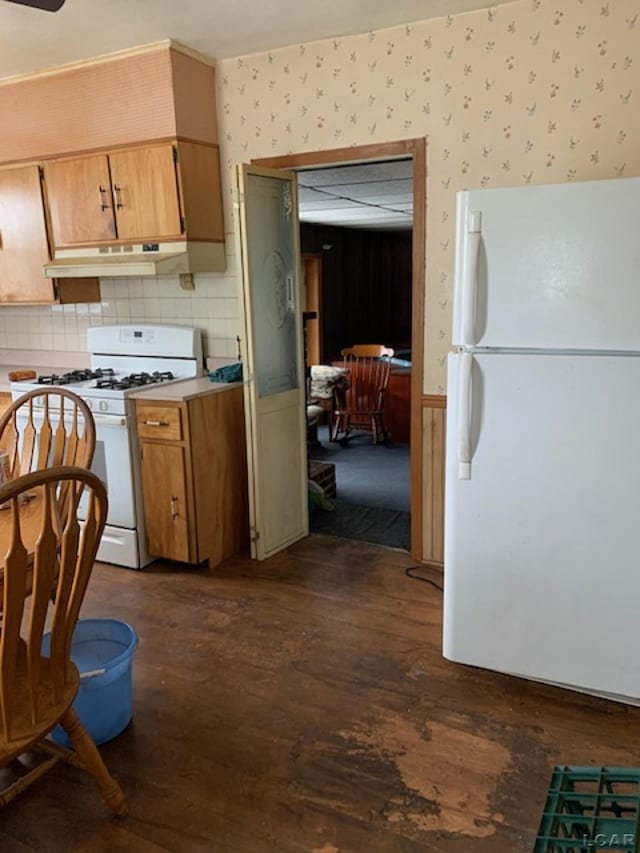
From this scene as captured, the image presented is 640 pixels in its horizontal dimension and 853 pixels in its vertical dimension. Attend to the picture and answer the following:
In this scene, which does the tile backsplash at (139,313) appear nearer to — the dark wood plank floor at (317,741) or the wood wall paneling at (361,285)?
the dark wood plank floor at (317,741)

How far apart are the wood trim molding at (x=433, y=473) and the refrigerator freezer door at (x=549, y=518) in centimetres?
92

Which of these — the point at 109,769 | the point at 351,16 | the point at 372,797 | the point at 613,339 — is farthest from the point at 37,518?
the point at 351,16

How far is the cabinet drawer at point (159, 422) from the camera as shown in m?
3.09

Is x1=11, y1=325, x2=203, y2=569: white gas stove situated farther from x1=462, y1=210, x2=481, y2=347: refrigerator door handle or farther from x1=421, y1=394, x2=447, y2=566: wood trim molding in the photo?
x1=462, y1=210, x2=481, y2=347: refrigerator door handle

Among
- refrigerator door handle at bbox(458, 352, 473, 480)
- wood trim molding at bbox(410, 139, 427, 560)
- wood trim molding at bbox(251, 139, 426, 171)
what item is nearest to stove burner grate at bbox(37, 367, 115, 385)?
wood trim molding at bbox(251, 139, 426, 171)

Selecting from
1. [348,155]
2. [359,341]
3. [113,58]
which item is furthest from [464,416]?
[359,341]

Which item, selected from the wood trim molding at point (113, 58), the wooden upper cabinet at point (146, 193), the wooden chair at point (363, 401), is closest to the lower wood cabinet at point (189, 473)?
the wooden upper cabinet at point (146, 193)

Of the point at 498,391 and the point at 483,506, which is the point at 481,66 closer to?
the point at 498,391

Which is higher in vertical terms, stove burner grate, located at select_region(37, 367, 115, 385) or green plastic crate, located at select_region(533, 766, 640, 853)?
stove burner grate, located at select_region(37, 367, 115, 385)

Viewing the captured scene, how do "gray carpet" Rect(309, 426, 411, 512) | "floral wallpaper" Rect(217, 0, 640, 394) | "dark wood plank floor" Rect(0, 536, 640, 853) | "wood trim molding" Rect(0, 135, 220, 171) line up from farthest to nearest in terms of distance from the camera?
"gray carpet" Rect(309, 426, 411, 512), "wood trim molding" Rect(0, 135, 220, 171), "floral wallpaper" Rect(217, 0, 640, 394), "dark wood plank floor" Rect(0, 536, 640, 853)

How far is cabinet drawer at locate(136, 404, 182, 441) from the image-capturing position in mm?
3086

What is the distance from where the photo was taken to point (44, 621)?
4.85 ft

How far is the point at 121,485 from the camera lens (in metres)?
3.24

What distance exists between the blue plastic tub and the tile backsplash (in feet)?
5.79
